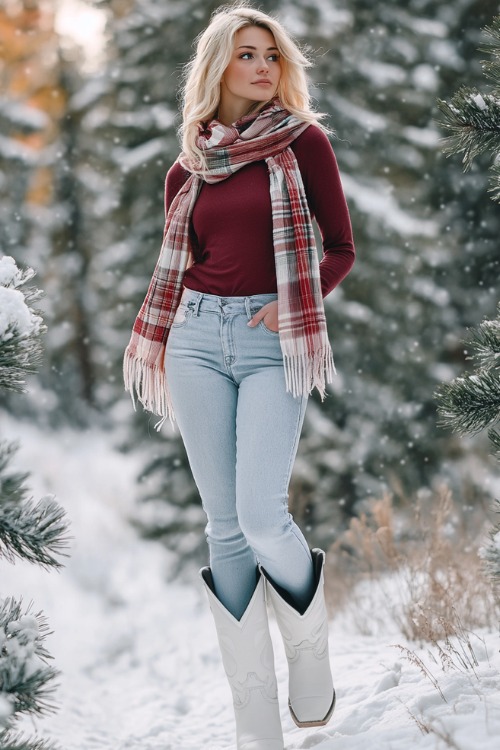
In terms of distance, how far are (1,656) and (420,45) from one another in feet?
24.3

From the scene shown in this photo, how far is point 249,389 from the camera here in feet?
7.08

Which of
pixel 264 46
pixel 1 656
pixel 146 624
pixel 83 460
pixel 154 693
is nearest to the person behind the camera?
pixel 1 656

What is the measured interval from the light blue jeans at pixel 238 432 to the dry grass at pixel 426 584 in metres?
0.66

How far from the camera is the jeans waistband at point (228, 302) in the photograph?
2.18 m

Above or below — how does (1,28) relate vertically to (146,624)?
above

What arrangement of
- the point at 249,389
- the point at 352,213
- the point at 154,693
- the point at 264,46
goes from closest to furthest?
the point at 249,389 → the point at 264,46 → the point at 154,693 → the point at 352,213

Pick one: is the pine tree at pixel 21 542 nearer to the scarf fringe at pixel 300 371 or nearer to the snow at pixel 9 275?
the snow at pixel 9 275

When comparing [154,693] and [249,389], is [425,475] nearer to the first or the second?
[154,693]

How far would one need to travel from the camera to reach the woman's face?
7.71 feet

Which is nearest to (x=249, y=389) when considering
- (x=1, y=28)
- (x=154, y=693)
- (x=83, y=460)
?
(x=154, y=693)

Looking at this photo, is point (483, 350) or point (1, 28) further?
point (1, 28)

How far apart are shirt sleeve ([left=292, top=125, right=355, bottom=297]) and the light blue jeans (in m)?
0.22

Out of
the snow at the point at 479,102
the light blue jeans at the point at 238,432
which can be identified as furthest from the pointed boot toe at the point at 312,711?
the snow at the point at 479,102

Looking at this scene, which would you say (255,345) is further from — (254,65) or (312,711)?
(312,711)
